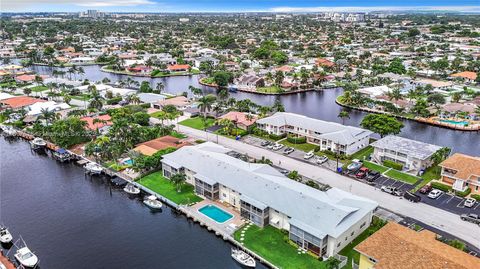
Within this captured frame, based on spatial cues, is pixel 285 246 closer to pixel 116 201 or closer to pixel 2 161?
pixel 116 201

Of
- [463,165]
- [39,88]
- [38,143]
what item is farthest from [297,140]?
[39,88]

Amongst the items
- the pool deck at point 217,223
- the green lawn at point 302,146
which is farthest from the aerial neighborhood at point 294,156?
the green lawn at point 302,146

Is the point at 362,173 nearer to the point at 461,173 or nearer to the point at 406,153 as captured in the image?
the point at 406,153

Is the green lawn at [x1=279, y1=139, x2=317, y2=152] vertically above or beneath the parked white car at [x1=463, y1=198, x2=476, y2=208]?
above

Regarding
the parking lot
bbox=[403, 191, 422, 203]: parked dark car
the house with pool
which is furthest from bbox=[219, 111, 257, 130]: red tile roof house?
bbox=[403, 191, 422, 203]: parked dark car

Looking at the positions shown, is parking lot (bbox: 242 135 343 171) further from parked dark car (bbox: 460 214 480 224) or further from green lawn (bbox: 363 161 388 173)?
parked dark car (bbox: 460 214 480 224)

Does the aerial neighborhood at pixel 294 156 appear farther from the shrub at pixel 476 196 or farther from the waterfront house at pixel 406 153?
the shrub at pixel 476 196
